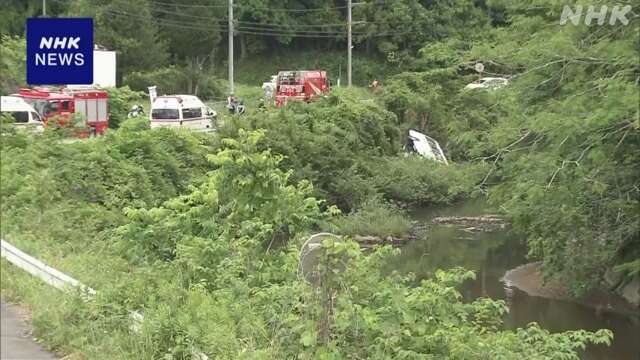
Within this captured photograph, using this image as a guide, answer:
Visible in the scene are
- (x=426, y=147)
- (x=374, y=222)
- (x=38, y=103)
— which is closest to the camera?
(x=38, y=103)

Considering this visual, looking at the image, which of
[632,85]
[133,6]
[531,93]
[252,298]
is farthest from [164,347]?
[133,6]

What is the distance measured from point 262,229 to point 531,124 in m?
6.63

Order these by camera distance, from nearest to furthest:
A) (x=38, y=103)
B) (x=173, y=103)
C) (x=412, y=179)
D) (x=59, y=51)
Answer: (x=59, y=51) → (x=38, y=103) → (x=173, y=103) → (x=412, y=179)

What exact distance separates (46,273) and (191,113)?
25634 millimetres

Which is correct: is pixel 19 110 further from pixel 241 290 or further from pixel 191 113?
pixel 241 290

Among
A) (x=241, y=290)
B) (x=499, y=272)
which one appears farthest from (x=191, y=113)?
(x=241, y=290)

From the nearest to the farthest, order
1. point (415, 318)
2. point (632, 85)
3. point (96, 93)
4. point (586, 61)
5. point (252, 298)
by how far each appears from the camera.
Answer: point (415, 318) < point (252, 298) < point (632, 85) < point (586, 61) < point (96, 93)

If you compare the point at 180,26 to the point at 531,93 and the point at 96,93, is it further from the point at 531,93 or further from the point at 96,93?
the point at 531,93

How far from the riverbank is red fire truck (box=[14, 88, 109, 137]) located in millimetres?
13200

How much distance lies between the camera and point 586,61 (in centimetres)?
1305

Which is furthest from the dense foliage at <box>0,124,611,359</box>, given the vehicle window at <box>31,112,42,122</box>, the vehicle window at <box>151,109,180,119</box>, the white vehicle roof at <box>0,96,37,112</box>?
the vehicle window at <box>151,109,180,119</box>

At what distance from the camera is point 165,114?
32.9 metres

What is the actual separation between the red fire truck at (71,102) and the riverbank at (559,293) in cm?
1320

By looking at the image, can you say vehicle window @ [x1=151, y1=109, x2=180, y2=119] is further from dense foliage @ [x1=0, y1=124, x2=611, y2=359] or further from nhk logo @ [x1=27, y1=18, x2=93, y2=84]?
nhk logo @ [x1=27, y1=18, x2=93, y2=84]
